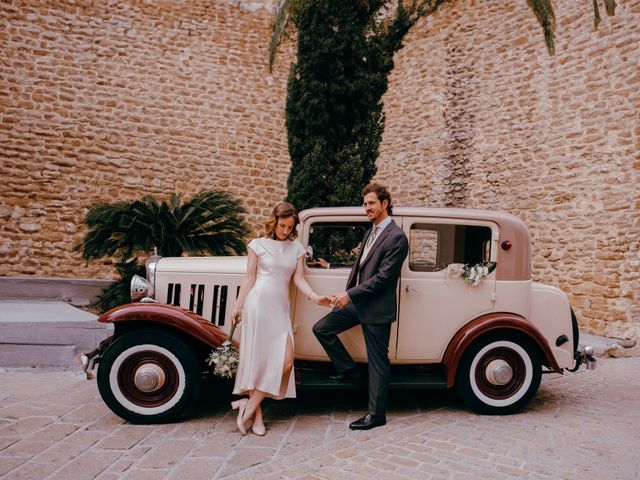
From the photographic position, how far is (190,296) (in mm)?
4207

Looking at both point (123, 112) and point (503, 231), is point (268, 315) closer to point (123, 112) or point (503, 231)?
point (503, 231)

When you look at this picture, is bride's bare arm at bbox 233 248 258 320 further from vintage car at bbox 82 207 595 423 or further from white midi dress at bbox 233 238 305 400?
vintage car at bbox 82 207 595 423

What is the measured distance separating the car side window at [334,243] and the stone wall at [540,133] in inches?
223

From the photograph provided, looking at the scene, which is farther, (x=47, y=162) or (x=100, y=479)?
(x=47, y=162)

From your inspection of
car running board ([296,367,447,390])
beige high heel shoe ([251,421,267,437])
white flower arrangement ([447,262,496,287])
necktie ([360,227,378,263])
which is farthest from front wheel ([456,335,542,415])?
beige high heel shoe ([251,421,267,437])

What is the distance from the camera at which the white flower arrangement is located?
417 cm

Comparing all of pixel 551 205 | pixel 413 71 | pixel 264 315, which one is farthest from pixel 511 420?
pixel 413 71

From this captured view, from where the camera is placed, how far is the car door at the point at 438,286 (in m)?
4.15

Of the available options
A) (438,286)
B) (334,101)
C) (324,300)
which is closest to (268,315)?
(324,300)

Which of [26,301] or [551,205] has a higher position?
[551,205]

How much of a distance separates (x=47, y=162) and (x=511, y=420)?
11.0 m

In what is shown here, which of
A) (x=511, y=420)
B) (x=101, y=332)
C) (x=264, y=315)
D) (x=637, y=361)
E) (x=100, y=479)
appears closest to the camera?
(x=100, y=479)

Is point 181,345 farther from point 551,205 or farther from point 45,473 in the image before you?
point 551,205

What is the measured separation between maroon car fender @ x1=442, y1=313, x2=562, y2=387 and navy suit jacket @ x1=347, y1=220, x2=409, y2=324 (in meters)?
0.68
